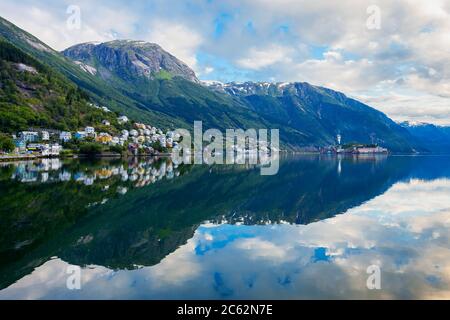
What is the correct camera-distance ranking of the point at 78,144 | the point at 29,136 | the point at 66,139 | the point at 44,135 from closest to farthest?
the point at 29,136
the point at 44,135
the point at 78,144
the point at 66,139

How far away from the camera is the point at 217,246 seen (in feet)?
68.4

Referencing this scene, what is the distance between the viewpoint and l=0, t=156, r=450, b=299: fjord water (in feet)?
46.5

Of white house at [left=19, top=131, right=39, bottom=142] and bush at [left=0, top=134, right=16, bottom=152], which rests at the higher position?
white house at [left=19, top=131, right=39, bottom=142]

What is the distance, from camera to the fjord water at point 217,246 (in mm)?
14180

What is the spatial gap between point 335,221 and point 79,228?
710 inches

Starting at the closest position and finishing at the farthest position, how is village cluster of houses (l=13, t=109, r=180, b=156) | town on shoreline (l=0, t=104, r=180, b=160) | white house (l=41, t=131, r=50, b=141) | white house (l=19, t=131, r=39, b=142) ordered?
town on shoreline (l=0, t=104, r=180, b=160) → village cluster of houses (l=13, t=109, r=180, b=156) → white house (l=19, t=131, r=39, b=142) → white house (l=41, t=131, r=50, b=141)

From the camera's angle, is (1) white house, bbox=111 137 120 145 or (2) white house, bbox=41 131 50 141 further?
(1) white house, bbox=111 137 120 145

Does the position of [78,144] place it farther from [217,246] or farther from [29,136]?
[217,246]

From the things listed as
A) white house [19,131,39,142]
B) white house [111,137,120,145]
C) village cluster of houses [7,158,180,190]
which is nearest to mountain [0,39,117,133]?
white house [19,131,39,142]

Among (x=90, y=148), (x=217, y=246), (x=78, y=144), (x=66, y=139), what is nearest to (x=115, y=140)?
(x=66, y=139)

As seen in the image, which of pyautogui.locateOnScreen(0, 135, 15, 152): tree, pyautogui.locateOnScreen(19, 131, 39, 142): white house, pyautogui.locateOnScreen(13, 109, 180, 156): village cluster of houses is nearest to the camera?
pyautogui.locateOnScreen(0, 135, 15, 152): tree

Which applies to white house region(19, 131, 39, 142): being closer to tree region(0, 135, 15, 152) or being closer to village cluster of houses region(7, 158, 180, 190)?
tree region(0, 135, 15, 152)

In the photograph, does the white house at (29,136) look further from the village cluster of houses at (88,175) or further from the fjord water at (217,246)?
the fjord water at (217,246)

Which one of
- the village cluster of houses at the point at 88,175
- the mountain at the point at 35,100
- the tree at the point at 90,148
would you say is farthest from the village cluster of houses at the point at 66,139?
the village cluster of houses at the point at 88,175
